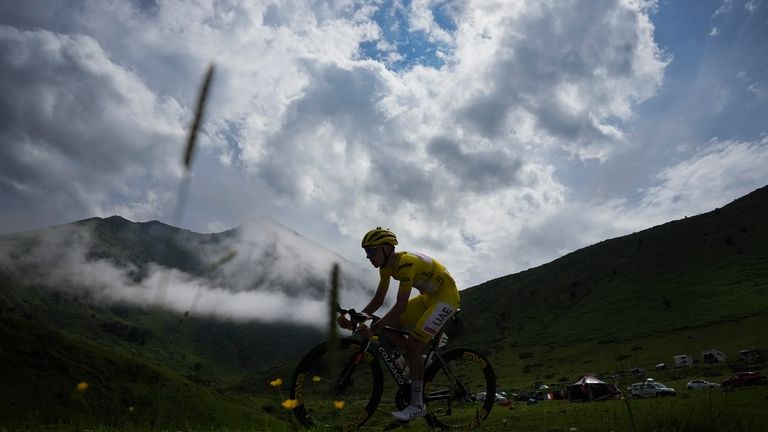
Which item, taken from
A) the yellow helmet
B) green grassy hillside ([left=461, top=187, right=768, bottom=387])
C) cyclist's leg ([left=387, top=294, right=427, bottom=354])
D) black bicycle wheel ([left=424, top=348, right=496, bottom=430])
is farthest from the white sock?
green grassy hillside ([left=461, top=187, right=768, bottom=387])

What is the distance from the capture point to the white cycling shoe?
761 cm

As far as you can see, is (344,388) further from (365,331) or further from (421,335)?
(421,335)

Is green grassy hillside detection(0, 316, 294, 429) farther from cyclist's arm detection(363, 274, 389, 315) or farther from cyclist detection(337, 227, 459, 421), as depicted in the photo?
cyclist detection(337, 227, 459, 421)

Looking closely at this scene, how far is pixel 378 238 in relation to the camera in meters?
7.97

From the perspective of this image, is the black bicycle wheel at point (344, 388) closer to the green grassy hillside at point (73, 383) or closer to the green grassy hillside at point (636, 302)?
the green grassy hillside at point (73, 383)

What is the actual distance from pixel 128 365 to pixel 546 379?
70418 millimetres

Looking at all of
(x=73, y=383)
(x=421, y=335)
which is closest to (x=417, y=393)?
(x=421, y=335)

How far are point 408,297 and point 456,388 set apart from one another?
80.3 inches

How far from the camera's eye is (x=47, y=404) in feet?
133

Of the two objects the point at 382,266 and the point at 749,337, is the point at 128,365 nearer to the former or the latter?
the point at 382,266

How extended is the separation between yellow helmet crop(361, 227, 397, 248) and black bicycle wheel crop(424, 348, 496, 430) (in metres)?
2.23

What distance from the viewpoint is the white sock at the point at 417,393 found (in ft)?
25.6

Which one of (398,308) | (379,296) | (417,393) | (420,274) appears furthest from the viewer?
(379,296)

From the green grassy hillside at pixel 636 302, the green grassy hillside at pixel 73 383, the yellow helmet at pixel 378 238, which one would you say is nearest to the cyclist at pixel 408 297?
the yellow helmet at pixel 378 238
